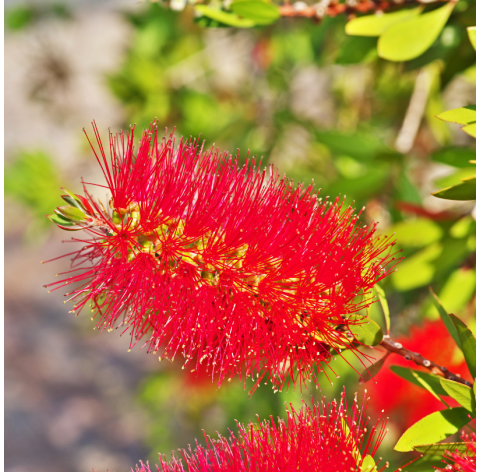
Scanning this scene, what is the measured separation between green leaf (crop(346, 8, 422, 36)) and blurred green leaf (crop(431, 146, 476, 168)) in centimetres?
22

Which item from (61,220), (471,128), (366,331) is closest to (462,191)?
(471,128)

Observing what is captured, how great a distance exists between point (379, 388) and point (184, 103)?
98 cm

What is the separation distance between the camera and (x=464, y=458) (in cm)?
44

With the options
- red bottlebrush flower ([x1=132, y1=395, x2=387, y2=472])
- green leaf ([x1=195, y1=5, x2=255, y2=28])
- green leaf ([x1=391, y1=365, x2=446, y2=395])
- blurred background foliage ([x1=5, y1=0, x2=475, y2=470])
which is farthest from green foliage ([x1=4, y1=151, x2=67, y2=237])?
green leaf ([x1=391, y1=365, x2=446, y2=395])

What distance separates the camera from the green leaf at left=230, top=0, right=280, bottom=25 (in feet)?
1.88

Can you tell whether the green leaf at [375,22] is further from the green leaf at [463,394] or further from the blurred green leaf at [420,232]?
the green leaf at [463,394]

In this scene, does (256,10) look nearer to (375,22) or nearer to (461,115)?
(375,22)

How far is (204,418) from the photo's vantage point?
1.43 m

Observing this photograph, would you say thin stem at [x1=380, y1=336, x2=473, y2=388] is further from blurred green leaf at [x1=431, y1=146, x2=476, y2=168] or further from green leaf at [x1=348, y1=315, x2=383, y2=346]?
blurred green leaf at [x1=431, y1=146, x2=476, y2=168]

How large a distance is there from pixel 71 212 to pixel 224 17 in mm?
367

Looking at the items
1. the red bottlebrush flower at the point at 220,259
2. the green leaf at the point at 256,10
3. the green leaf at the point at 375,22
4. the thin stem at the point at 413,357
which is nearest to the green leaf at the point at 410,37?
the green leaf at the point at 375,22

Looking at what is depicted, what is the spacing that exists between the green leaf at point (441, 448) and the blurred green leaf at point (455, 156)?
0.41 metres

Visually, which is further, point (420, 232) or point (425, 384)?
point (420, 232)

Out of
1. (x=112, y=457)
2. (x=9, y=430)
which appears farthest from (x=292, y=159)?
(x=9, y=430)
